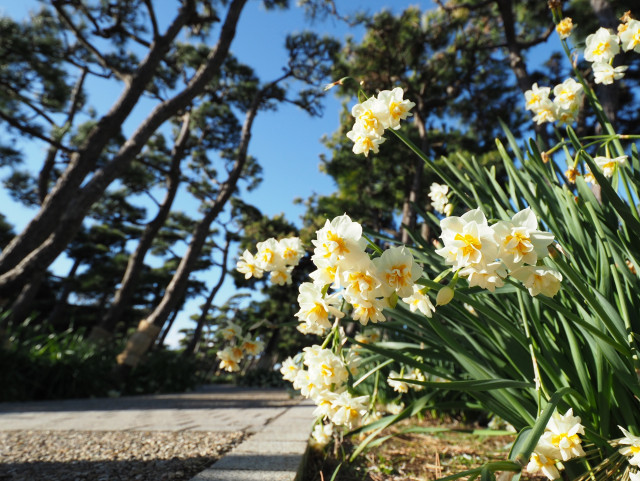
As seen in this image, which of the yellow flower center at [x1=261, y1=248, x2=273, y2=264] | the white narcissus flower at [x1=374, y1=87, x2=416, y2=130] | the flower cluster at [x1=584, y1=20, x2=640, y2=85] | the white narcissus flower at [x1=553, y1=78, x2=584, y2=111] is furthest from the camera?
the white narcissus flower at [x1=553, y1=78, x2=584, y2=111]

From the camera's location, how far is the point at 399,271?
0.60m

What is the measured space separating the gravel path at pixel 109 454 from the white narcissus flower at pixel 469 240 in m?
0.96

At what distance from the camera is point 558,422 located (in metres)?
0.69

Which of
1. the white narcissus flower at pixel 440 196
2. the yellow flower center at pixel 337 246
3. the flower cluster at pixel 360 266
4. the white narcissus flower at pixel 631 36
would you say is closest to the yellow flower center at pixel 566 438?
the flower cluster at pixel 360 266

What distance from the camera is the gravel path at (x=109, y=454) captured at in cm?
111

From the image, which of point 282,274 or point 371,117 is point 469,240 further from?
point 282,274

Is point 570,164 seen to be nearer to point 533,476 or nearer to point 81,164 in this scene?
point 533,476

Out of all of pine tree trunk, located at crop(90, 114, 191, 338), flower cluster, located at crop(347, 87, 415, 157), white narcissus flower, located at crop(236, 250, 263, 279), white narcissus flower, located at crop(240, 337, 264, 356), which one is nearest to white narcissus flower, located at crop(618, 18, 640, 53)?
flower cluster, located at crop(347, 87, 415, 157)

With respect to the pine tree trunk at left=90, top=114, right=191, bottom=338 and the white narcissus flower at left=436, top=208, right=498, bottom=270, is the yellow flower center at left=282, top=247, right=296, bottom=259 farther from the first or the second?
the pine tree trunk at left=90, top=114, right=191, bottom=338

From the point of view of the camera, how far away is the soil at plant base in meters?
1.26

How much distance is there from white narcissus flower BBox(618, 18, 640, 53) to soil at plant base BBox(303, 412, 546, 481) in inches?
46.3

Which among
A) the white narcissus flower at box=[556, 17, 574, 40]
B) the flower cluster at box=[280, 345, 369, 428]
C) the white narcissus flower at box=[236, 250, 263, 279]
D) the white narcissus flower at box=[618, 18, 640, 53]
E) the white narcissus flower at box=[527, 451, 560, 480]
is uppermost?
the white narcissus flower at box=[556, 17, 574, 40]

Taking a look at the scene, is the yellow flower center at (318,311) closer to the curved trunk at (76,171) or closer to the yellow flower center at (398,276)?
the yellow flower center at (398,276)

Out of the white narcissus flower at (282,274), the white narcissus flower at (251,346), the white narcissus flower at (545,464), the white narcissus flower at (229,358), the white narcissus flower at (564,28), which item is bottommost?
the white narcissus flower at (545,464)
